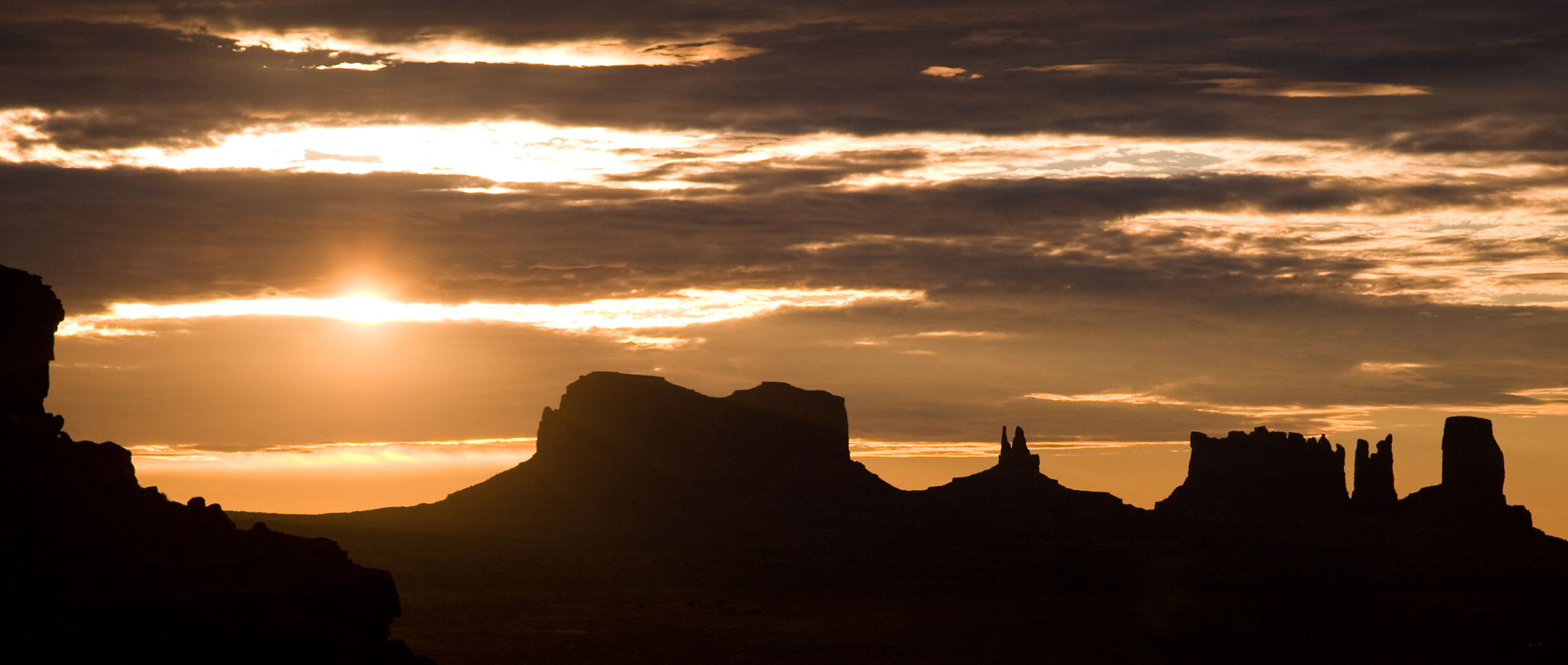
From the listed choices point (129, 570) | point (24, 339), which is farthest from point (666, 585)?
point (129, 570)

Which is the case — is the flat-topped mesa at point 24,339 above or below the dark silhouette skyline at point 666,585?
above

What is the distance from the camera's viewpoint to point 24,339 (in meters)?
38.6

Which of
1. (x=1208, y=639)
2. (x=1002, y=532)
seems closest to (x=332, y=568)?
(x=1208, y=639)

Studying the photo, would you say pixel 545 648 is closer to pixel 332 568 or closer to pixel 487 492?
pixel 332 568

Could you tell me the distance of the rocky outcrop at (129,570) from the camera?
33.5m

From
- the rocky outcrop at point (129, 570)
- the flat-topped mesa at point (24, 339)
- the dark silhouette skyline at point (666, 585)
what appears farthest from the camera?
the flat-topped mesa at point (24, 339)

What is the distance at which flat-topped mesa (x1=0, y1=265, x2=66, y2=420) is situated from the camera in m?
38.1

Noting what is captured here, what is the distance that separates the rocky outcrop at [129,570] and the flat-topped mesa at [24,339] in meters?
0.04

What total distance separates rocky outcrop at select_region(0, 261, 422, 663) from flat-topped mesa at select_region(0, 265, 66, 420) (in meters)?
0.04

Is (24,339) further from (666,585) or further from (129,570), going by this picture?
Result: (666,585)

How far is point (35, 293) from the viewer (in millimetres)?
39156

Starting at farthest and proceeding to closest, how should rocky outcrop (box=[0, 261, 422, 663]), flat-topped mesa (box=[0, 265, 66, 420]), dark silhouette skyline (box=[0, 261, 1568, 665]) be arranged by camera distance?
flat-topped mesa (box=[0, 265, 66, 420]) < dark silhouette skyline (box=[0, 261, 1568, 665]) < rocky outcrop (box=[0, 261, 422, 663])

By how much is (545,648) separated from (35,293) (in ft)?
150

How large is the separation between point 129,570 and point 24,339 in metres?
7.28
